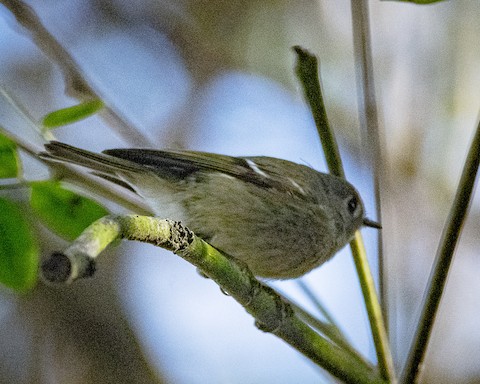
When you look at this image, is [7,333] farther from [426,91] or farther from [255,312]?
[426,91]

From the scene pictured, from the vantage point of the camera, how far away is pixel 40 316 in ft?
15.2

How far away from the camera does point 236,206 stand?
2.84 m

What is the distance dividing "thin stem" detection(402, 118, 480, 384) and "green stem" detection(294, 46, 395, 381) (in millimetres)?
168

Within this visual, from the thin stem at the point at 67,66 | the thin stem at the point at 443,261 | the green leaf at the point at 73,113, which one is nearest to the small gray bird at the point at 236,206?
the thin stem at the point at 67,66

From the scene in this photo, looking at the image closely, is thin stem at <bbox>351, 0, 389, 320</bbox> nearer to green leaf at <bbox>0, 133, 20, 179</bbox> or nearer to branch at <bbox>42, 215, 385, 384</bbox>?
branch at <bbox>42, 215, 385, 384</bbox>

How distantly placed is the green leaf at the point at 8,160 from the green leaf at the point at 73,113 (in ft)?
0.54

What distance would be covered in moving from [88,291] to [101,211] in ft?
9.13

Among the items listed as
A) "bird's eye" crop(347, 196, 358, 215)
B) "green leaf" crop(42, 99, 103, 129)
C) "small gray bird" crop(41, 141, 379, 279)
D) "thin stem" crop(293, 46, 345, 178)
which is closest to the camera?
"green leaf" crop(42, 99, 103, 129)

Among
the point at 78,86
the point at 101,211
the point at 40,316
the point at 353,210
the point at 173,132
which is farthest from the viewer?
the point at 173,132

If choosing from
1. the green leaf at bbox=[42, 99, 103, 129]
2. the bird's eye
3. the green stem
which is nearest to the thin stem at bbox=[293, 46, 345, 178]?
the green stem

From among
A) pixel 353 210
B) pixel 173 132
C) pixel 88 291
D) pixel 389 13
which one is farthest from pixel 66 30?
pixel 353 210

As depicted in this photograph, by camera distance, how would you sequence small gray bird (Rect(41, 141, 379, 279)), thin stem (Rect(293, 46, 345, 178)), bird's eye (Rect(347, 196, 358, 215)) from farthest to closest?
bird's eye (Rect(347, 196, 358, 215)) → small gray bird (Rect(41, 141, 379, 279)) → thin stem (Rect(293, 46, 345, 178))

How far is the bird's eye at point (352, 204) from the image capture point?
11.2 feet

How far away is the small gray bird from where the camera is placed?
2717 mm
